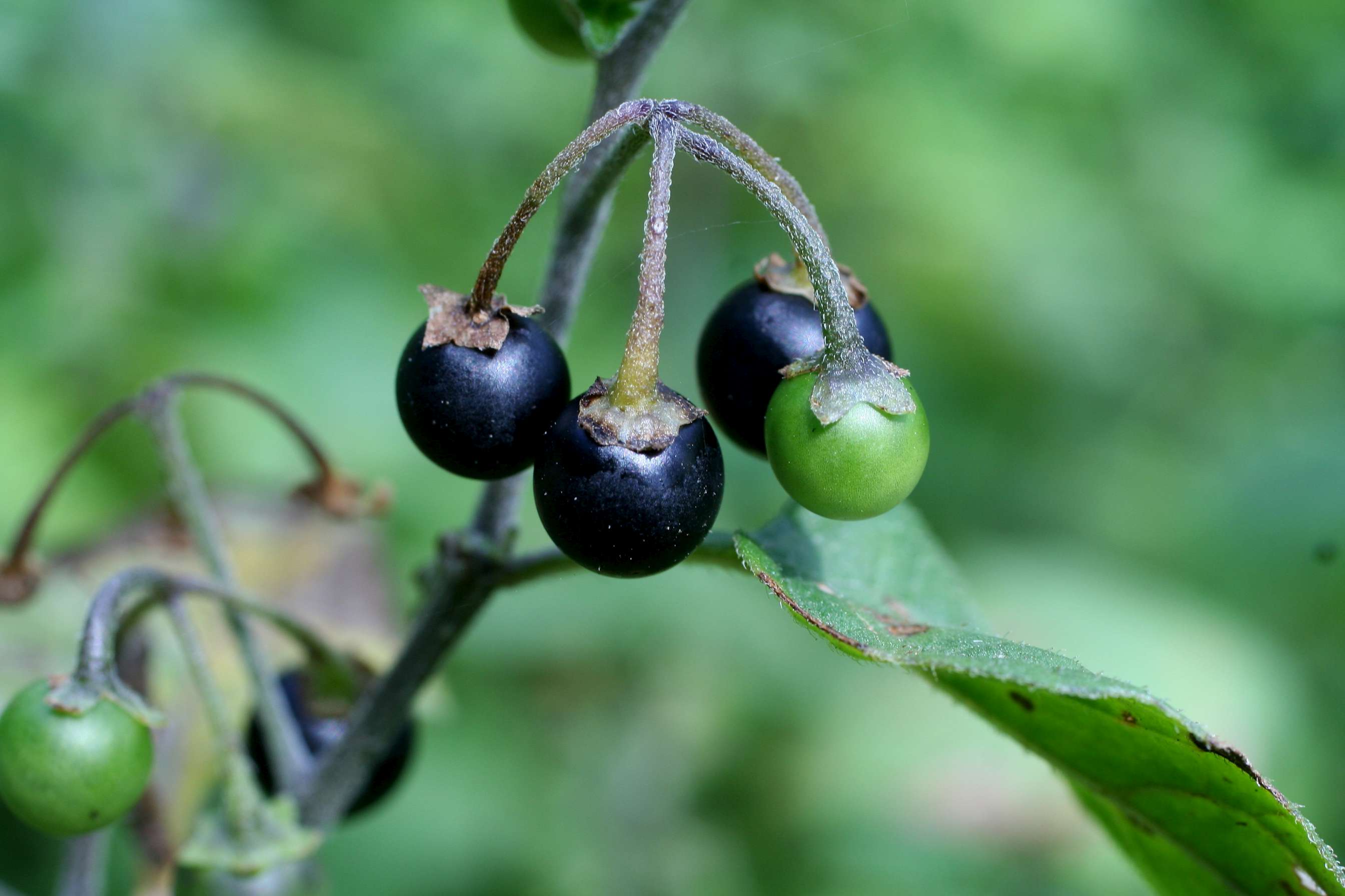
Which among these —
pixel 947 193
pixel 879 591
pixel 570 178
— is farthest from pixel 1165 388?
pixel 570 178

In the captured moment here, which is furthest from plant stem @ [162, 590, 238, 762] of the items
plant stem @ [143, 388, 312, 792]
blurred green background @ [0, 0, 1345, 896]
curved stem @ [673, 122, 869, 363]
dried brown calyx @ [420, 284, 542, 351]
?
blurred green background @ [0, 0, 1345, 896]

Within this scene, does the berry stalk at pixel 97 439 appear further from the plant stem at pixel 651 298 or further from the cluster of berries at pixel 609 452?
the plant stem at pixel 651 298

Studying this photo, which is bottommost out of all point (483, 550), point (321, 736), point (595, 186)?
point (321, 736)

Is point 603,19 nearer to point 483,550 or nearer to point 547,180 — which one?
point 547,180

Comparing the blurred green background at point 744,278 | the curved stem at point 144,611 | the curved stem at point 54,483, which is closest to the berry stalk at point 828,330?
the curved stem at point 144,611

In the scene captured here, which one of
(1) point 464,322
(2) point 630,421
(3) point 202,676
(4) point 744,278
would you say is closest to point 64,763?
(3) point 202,676

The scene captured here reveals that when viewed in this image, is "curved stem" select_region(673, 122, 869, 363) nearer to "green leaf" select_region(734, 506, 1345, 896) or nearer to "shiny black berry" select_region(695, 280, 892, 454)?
"shiny black berry" select_region(695, 280, 892, 454)
